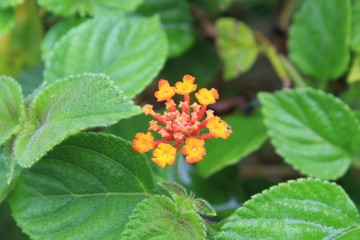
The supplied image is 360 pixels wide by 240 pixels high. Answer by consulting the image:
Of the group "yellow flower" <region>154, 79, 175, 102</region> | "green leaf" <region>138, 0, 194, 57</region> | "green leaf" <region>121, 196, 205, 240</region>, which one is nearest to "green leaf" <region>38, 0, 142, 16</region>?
"green leaf" <region>138, 0, 194, 57</region>

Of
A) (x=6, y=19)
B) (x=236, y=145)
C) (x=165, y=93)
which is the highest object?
(x=6, y=19)

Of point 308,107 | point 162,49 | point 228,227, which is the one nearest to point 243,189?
point 308,107

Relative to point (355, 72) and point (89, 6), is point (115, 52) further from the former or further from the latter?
point (355, 72)

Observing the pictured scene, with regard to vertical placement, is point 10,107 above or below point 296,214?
above

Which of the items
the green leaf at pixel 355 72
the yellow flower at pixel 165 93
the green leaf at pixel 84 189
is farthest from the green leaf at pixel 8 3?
the green leaf at pixel 355 72

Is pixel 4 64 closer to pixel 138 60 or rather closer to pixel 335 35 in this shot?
pixel 138 60

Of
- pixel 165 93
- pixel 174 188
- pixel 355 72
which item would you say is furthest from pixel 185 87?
pixel 355 72

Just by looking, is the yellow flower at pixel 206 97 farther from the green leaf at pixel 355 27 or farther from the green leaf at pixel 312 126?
the green leaf at pixel 355 27

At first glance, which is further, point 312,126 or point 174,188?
point 312,126
